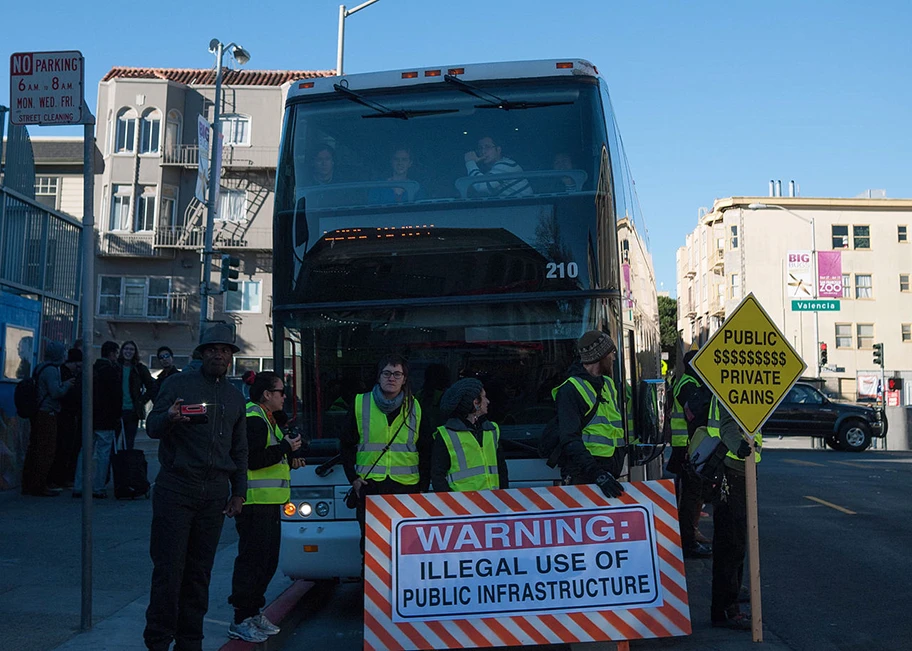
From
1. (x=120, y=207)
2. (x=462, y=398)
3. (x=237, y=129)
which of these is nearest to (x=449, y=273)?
(x=462, y=398)

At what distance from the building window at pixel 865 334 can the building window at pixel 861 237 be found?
4.32 m

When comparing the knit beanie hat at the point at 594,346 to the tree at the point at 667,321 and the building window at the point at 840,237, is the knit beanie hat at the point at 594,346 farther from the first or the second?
the tree at the point at 667,321

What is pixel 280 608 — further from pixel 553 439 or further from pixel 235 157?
pixel 235 157

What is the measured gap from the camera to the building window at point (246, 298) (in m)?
43.7

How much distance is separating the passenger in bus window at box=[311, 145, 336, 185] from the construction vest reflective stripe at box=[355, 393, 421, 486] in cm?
197

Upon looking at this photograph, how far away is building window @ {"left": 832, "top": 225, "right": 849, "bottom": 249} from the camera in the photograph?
194ft

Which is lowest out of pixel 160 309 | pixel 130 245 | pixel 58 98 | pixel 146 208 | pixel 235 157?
pixel 58 98

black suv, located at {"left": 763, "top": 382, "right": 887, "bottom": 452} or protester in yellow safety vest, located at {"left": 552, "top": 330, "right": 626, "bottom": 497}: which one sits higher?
protester in yellow safety vest, located at {"left": 552, "top": 330, "right": 626, "bottom": 497}

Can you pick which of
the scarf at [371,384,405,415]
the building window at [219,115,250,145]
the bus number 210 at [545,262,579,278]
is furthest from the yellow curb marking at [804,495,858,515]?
the building window at [219,115,250,145]

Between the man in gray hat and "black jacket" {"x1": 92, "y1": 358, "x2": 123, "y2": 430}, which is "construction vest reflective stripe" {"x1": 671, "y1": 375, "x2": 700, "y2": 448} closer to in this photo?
the man in gray hat

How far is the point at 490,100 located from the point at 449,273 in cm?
149

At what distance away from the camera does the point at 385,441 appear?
Answer: 7211 mm

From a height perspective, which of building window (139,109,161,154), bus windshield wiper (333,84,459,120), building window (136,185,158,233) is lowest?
bus windshield wiper (333,84,459,120)

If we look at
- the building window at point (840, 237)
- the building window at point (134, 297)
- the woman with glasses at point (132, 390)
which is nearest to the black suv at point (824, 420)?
the woman with glasses at point (132, 390)
